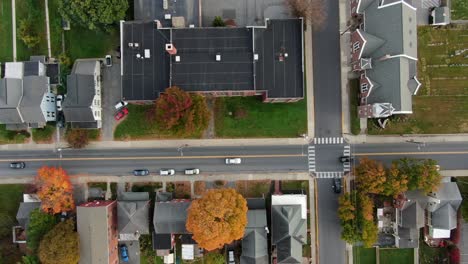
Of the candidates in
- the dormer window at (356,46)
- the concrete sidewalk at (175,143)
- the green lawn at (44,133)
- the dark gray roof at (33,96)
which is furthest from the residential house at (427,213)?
the dark gray roof at (33,96)

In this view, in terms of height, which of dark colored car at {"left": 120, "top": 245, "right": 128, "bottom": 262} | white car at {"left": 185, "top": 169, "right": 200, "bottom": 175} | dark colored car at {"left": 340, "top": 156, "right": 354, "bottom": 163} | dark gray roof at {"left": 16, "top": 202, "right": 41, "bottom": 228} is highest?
dark colored car at {"left": 340, "top": 156, "right": 354, "bottom": 163}

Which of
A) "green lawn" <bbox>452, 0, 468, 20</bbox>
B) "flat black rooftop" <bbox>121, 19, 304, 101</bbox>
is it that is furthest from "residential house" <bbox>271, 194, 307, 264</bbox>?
"green lawn" <bbox>452, 0, 468, 20</bbox>

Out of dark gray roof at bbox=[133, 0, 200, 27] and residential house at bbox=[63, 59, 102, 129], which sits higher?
dark gray roof at bbox=[133, 0, 200, 27]

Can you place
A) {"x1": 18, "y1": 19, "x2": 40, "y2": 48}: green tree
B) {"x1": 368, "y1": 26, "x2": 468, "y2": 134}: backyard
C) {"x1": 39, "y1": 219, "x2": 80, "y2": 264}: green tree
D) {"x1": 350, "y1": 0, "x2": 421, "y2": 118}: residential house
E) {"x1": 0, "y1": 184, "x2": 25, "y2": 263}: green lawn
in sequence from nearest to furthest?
{"x1": 39, "y1": 219, "x2": 80, "y2": 264}: green tree
{"x1": 350, "y1": 0, "x2": 421, "y2": 118}: residential house
{"x1": 18, "y1": 19, "x2": 40, "y2": 48}: green tree
{"x1": 0, "y1": 184, "x2": 25, "y2": 263}: green lawn
{"x1": 368, "y1": 26, "x2": 468, "y2": 134}: backyard

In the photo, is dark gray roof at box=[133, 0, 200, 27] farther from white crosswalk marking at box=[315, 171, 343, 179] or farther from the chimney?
white crosswalk marking at box=[315, 171, 343, 179]

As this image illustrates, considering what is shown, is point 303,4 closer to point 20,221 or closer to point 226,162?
point 226,162

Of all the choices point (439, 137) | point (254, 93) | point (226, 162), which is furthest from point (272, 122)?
point (439, 137)
